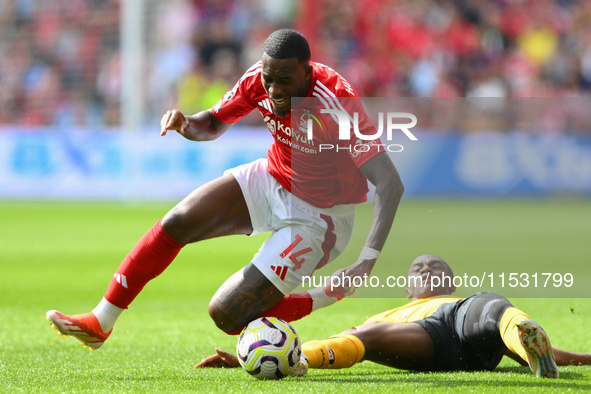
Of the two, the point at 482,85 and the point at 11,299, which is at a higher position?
the point at 482,85

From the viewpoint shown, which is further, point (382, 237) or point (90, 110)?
point (90, 110)

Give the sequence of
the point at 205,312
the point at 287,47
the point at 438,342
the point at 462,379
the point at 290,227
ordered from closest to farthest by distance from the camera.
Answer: the point at 462,379 → the point at 438,342 → the point at 287,47 → the point at 290,227 → the point at 205,312

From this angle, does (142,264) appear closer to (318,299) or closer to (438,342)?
(318,299)

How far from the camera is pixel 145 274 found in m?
4.90

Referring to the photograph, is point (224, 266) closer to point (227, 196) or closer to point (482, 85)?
point (227, 196)

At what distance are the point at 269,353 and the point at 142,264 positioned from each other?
1067mm

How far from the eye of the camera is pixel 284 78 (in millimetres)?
4500

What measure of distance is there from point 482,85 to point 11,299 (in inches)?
498

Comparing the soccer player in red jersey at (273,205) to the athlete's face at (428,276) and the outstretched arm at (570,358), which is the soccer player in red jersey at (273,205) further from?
the outstretched arm at (570,358)

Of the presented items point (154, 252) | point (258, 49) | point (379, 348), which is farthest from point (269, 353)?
point (258, 49)

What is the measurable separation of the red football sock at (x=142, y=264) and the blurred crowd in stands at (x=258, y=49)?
13331 millimetres

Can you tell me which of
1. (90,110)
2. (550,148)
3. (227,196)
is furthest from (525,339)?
(90,110)

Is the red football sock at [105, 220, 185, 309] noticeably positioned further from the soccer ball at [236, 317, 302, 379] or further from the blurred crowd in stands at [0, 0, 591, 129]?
the blurred crowd in stands at [0, 0, 591, 129]

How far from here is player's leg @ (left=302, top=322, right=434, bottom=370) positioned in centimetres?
432
